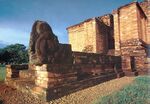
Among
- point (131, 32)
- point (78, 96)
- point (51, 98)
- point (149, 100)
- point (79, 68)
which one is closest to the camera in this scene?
point (149, 100)

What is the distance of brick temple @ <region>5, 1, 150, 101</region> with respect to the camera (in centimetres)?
505

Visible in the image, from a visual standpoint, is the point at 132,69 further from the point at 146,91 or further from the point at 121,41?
the point at 146,91

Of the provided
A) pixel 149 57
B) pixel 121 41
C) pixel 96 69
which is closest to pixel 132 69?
pixel 149 57

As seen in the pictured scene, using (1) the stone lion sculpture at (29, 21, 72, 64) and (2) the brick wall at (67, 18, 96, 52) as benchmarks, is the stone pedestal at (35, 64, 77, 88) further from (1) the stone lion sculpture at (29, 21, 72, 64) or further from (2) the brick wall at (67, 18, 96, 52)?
(2) the brick wall at (67, 18, 96, 52)

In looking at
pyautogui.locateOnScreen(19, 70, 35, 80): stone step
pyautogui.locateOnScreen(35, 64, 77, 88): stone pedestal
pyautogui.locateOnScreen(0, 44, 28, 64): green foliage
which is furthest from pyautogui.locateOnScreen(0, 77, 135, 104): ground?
pyautogui.locateOnScreen(0, 44, 28, 64): green foliage

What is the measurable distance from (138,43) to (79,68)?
518 centimetres

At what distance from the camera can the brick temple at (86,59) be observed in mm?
5055

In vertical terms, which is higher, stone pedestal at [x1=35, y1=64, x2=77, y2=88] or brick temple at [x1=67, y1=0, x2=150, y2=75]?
brick temple at [x1=67, y1=0, x2=150, y2=75]

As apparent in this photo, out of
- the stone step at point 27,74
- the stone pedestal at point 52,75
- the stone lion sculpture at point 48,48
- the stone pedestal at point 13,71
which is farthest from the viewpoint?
the stone pedestal at point 13,71

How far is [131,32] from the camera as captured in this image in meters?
10.4

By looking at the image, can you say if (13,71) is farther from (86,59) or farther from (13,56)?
(13,56)

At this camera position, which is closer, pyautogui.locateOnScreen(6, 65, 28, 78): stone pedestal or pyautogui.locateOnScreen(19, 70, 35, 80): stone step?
pyautogui.locateOnScreen(19, 70, 35, 80): stone step

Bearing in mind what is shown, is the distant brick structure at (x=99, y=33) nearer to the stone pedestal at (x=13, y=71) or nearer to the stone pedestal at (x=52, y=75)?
the stone pedestal at (x=13, y=71)

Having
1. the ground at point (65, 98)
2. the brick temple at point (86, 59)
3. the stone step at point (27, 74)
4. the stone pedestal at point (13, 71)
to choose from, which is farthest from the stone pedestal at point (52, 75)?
the stone pedestal at point (13, 71)
